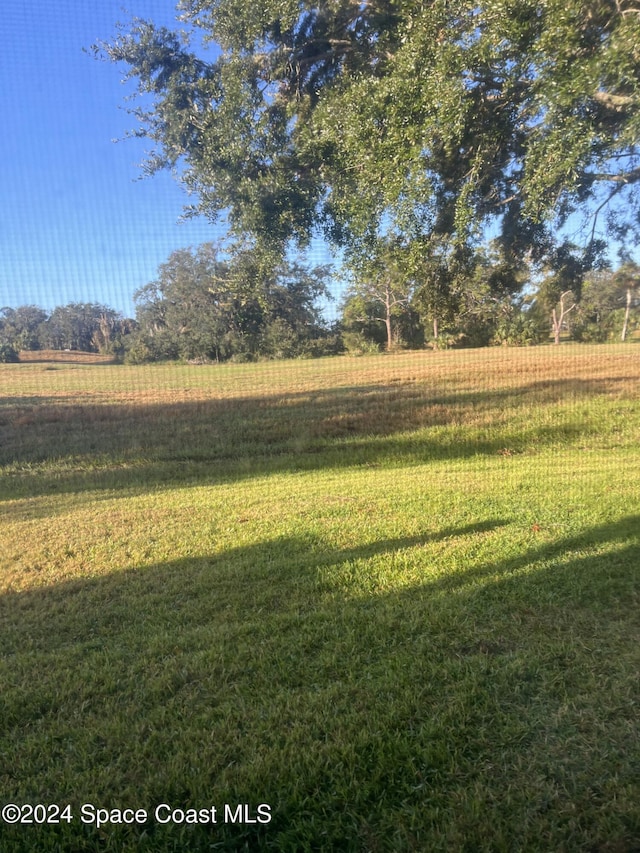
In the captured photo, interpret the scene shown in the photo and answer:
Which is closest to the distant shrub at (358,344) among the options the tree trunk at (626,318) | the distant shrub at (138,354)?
the distant shrub at (138,354)

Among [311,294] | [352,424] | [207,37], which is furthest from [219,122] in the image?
[352,424]

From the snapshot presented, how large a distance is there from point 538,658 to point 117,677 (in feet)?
6.76

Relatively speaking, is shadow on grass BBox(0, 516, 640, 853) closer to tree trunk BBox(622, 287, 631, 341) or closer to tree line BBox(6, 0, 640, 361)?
tree line BBox(6, 0, 640, 361)

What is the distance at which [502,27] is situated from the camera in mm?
6137

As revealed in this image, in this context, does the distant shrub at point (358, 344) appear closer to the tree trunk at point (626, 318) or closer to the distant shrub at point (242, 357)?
the distant shrub at point (242, 357)

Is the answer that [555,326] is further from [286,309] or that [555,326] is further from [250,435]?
[250,435]

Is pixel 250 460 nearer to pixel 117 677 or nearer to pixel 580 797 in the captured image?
pixel 117 677

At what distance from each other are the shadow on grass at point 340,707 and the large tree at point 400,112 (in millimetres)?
5343

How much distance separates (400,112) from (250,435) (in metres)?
5.64

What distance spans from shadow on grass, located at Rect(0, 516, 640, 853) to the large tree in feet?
17.5

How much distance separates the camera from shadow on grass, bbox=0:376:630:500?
8250 mm

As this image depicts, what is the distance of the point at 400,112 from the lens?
668cm

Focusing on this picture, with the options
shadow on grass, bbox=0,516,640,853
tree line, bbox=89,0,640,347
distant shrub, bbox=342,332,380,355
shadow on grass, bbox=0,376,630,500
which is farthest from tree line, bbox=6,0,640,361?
shadow on grass, bbox=0,516,640,853

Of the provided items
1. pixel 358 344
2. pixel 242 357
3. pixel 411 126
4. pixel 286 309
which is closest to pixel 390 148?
pixel 411 126
